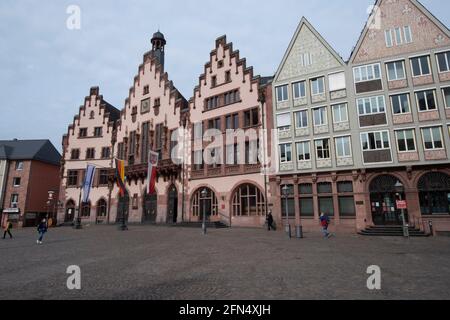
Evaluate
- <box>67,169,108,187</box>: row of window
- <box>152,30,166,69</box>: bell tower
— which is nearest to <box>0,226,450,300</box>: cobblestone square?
<box>67,169,108,187</box>: row of window

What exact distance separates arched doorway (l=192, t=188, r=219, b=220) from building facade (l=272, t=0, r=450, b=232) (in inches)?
318

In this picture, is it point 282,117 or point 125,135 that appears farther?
point 125,135

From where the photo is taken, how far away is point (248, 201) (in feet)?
96.0

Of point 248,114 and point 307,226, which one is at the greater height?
point 248,114

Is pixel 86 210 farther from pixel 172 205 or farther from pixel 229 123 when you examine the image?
pixel 229 123

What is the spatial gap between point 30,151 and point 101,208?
21.5 metres

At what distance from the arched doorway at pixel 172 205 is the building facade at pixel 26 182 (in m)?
23.3

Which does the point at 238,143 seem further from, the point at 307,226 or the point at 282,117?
the point at 307,226

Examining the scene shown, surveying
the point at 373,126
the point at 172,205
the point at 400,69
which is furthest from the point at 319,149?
the point at 172,205

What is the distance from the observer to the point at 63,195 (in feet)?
144

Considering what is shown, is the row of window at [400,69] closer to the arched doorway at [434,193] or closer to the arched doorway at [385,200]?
the arched doorway at [434,193]

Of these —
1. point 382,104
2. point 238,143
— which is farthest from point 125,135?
point 382,104

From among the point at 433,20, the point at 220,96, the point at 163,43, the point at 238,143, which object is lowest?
the point at 238,143

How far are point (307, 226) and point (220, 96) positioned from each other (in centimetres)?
1872
